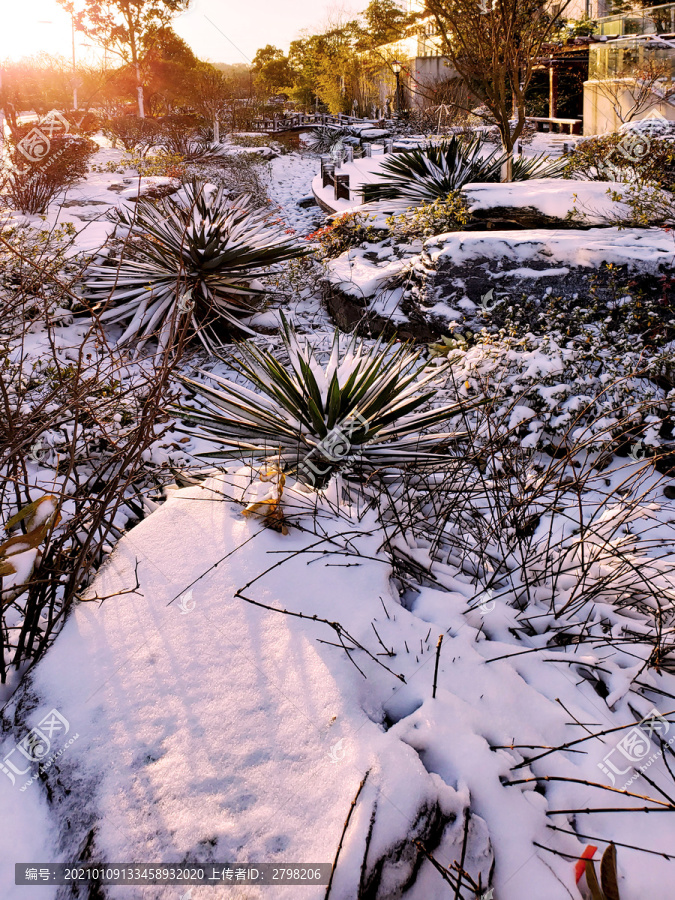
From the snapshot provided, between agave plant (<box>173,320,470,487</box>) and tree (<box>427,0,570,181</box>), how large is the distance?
559 cm

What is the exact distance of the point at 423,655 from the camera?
1.46 meters

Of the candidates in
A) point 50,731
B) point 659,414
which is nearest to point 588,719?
point 50,731

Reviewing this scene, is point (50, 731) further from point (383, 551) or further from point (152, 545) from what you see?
point (383, 551)

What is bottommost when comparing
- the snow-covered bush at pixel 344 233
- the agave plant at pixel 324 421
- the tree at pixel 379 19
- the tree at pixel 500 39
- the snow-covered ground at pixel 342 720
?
the snow-covered ground at pixel 342 720

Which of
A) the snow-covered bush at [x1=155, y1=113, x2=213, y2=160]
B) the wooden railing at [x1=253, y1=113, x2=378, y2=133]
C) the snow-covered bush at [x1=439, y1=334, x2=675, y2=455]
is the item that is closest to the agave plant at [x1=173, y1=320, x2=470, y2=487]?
the snow-covered bush at [x1=439, y1=334, x2=675, y2=455]

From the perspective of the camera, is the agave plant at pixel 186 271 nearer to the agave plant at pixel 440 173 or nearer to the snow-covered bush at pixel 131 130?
the agave plant at pixel 440 173

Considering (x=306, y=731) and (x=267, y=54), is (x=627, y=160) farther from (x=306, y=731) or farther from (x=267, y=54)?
(x=267, y=54)

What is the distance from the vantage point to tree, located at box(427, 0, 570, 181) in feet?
22.1

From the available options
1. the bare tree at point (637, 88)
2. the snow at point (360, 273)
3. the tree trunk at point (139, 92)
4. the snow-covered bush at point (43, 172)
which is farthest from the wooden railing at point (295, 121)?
the snow at point (360, 273)

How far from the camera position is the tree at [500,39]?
6742 mm

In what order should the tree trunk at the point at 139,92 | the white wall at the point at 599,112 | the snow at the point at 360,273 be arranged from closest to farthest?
the snow at the point at 360,273 → the white wall at the point at 599,112 → the tree trunk at the point at 139,92

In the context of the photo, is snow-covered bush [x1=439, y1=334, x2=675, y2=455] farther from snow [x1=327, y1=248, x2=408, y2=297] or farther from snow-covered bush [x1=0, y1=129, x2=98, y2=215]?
snow-covered bush [x1=0, y1=129, x2=98, y2=215]

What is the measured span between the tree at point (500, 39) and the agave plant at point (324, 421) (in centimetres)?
559

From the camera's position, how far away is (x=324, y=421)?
2738 mm
